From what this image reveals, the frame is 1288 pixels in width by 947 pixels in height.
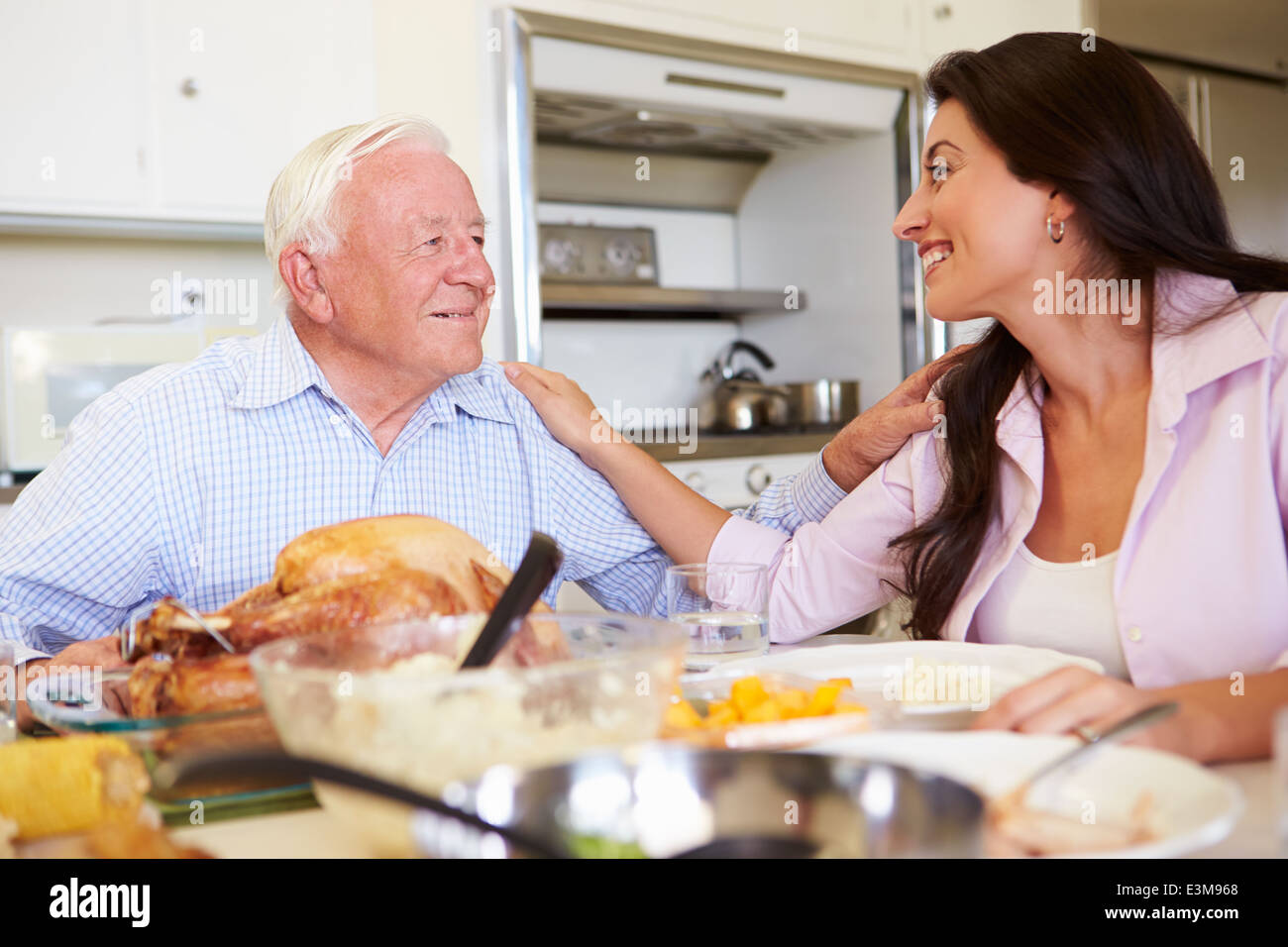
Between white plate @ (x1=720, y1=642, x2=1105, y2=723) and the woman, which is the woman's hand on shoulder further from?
white plate @ (x1=720, y1=642, x2=1105, y2=723)

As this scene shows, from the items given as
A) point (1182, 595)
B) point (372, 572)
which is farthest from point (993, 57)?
point (372, 572)

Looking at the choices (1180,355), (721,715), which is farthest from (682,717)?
(1180,355)

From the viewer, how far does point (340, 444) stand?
4.71ft

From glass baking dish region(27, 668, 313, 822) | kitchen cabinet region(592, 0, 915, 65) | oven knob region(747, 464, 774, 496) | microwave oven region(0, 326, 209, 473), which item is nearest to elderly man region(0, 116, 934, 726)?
glass baking dish region(27, 668, 313, 822)

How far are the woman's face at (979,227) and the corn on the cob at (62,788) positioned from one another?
1.04 meters

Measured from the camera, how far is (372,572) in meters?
0.80

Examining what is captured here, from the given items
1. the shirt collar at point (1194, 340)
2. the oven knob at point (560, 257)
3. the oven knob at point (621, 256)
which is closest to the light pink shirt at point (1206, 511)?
the shirt collar at point (1194, 340)

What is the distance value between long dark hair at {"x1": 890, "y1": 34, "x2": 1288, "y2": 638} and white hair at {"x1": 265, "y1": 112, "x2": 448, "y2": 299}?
691mm

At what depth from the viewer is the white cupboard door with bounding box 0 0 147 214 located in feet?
8.35

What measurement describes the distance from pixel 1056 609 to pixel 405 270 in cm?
84

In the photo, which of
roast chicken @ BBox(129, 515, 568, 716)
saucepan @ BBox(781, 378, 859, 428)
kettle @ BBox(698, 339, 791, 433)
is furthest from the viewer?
saucepan @ BBox(781, 378, 859, 428)

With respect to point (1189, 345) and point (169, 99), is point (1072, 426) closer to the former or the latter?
point (1189, 345)
